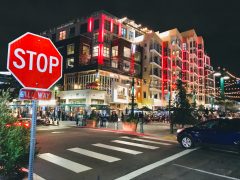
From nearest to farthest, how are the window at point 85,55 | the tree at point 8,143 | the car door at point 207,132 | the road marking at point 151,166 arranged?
the tree at point 8,143
the road marking at point 151,166
the car door at point 207,132
the window at point 85,55

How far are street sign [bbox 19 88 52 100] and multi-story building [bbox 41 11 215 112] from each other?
31.6 meters

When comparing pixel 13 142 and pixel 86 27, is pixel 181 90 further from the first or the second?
pixel 86 27

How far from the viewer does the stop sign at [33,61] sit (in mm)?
3104

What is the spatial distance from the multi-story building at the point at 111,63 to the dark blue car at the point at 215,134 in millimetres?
24327

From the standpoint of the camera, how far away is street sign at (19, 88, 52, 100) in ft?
10.1

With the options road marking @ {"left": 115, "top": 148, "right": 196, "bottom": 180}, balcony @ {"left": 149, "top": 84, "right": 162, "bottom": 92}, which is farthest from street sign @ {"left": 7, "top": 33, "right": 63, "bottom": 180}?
balcony @ {"left": 149, "top": 84, "right": 162, "bottom": 92}

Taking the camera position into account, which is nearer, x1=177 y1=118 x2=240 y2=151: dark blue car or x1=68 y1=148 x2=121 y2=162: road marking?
x1=68 y1=148 x2=121 y2=162: road marking

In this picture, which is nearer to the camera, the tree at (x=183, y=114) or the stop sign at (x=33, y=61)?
the stop sign at (x=33, y=61)

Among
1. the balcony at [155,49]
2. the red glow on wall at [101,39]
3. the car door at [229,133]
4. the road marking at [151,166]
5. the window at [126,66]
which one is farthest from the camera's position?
the balcony at [155,49]

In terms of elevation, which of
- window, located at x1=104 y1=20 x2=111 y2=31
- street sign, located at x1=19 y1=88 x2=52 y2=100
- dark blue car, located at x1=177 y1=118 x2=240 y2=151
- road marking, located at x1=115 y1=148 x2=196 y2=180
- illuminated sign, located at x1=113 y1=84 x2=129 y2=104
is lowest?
road marking, located at x1=115 y1=148 x2=196 y2=180

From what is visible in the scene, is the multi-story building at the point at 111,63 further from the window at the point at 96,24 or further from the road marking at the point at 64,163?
the road marking at the point at 64,163

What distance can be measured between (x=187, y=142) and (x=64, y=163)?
21.8ft

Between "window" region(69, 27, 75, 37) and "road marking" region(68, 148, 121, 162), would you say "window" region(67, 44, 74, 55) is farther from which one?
"road marking" region(68, 148, 121, 162)

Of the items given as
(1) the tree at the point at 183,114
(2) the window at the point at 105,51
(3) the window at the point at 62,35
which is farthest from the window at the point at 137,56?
(1) the tree at the point at 183,114
